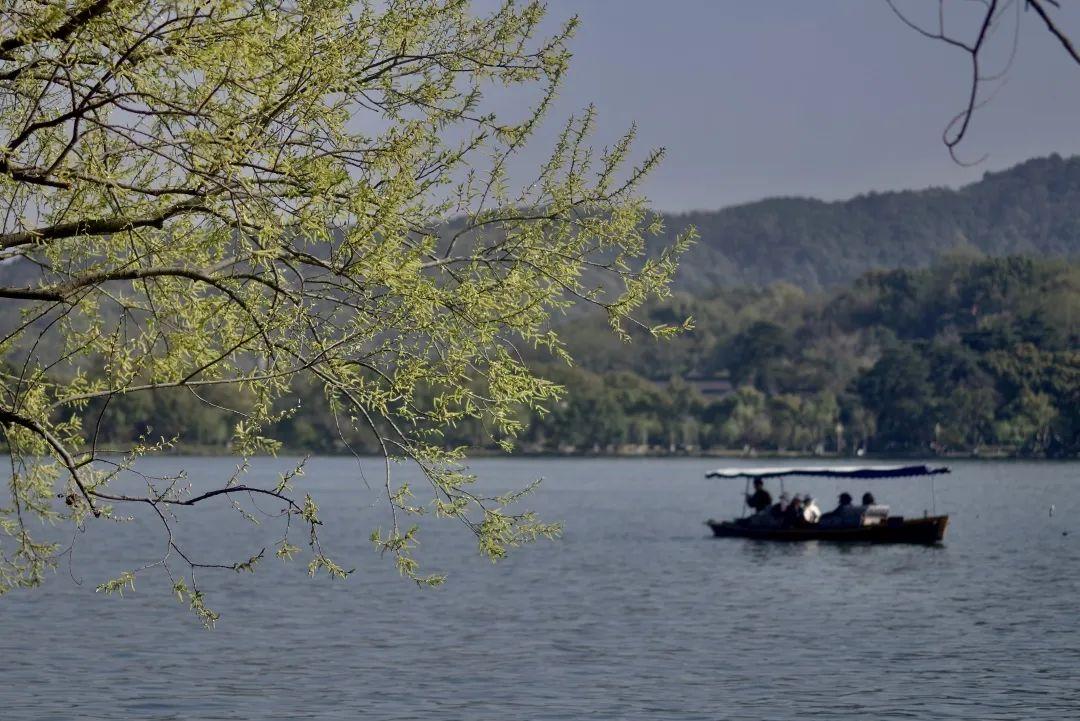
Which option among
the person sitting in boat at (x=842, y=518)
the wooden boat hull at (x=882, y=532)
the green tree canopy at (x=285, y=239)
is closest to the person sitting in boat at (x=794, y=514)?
the wooden boat hull at (x=882, y=532)

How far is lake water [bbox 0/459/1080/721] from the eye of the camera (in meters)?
26.1

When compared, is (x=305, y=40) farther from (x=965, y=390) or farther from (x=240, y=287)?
(x=965, y=390)

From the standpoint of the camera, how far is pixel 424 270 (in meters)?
14.0

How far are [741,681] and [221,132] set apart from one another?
1892cm

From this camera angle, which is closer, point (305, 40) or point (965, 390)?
point (305, 40)

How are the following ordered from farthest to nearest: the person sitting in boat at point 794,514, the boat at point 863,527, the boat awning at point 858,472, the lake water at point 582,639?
the boat awning at point 858,472 < the person sitting in boat at point 794,514 < the boat at point 863,527 < the lake water at point 582,639

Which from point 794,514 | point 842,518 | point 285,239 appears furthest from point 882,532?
point 285,239

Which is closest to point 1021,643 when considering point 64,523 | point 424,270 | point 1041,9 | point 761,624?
point 761,624

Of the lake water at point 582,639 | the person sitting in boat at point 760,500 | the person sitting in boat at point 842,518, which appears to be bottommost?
the lake water at point 582,639

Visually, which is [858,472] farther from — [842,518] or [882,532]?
[882,532]

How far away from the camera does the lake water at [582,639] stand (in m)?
26.1

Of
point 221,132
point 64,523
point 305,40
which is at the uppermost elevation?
point 305,40

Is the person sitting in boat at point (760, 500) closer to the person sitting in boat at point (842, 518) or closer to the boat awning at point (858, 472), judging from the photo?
the boat awning at point (858, 472)

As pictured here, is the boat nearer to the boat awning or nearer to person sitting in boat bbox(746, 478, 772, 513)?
the boat awning
